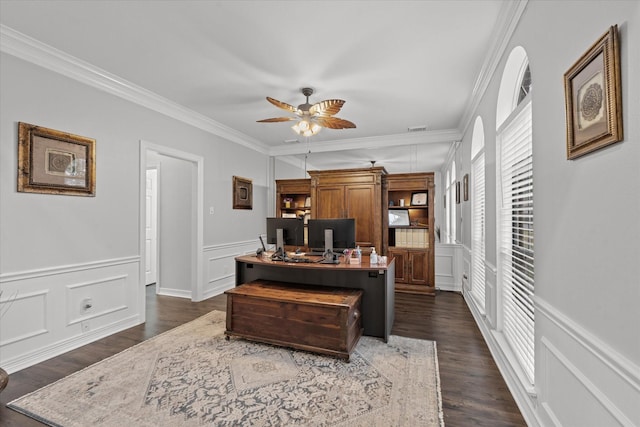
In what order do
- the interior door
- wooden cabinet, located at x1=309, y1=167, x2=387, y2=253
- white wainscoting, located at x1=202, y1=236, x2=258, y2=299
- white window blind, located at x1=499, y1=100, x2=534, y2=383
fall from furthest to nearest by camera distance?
the interior door
wooden cabinet, located at x1=309, y1=167, x2=387, y2=253
white wainscoting, located at x1=202, y1=236, x2=258, y2=299
white window blind, located at x1=499, y1=100, x2=534, y2=383

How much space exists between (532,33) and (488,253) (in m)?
1.94

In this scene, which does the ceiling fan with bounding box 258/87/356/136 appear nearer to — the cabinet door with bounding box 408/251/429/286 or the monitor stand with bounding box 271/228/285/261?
the monitor stand with bounding box 271/228/285/261

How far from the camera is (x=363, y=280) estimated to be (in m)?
3.24

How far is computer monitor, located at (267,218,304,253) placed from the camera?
138 inches

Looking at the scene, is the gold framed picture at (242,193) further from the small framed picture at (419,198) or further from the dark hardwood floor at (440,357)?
the small framed picture at (419,198)

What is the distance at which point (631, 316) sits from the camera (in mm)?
981

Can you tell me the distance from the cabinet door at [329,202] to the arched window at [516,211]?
3079mm

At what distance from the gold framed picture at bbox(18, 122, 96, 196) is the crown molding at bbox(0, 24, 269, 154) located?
598 millimetres

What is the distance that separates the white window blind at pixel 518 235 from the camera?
204 centimetres

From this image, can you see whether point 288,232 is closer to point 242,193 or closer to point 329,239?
point 329,239

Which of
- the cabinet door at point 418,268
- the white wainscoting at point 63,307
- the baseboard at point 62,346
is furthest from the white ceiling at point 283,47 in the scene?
the baseboard at point 62,346

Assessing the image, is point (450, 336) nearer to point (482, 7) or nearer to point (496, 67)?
point (496, 67)

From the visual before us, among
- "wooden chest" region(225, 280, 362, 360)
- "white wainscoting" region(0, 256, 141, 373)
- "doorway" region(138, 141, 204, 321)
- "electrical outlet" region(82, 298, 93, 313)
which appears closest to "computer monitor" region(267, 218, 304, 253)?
"wooden chest" region(225, 280, 362, 360)

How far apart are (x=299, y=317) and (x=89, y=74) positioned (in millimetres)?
3217
